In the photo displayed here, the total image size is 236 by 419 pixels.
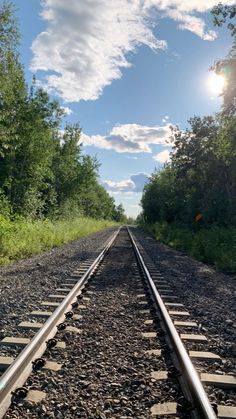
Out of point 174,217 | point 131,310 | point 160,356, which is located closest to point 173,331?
point 160,356

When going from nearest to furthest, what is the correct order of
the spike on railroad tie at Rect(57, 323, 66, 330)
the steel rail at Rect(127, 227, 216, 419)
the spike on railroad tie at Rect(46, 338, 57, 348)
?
the steel rail at Rect(127, 227, 216, 419), the spike on railroad tie at Rect(46, 338, 57, 348), the spike on railroad tie at Rect(57, 323, 66, 330)

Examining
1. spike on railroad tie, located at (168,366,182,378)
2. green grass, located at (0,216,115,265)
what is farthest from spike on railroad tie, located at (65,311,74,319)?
green grass, located at (0,216,115,265)

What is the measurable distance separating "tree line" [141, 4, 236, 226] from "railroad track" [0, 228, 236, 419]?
13774 millimetres

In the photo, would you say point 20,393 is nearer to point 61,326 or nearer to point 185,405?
point 185,405

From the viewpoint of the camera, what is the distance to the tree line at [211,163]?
1891 centimetres

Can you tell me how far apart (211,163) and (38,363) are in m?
25.9

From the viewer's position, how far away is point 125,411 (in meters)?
3.44

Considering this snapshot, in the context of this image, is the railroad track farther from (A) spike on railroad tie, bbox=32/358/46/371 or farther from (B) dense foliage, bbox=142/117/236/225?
(B) dense foliage, bbox=142/117/236/225

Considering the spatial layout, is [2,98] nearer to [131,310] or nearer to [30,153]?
[30,153]

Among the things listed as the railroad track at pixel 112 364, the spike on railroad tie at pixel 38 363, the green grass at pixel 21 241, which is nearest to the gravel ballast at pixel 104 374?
the railroad track at pixel 112 364

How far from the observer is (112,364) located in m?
4.54

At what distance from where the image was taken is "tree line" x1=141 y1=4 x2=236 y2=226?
62.0ft

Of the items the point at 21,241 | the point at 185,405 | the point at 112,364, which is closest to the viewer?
the point at 185,405

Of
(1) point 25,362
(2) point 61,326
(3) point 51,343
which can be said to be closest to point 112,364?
(3) point 51,343
